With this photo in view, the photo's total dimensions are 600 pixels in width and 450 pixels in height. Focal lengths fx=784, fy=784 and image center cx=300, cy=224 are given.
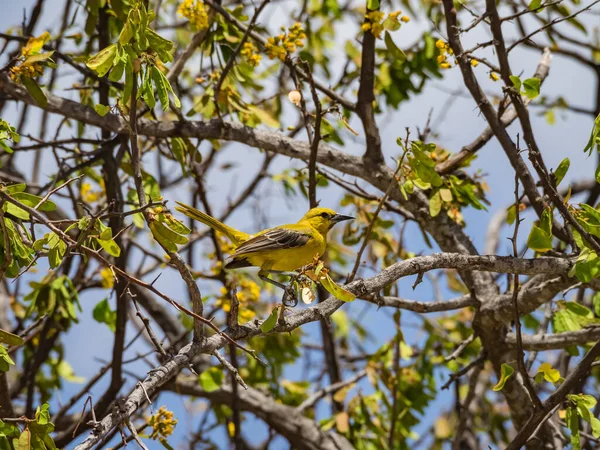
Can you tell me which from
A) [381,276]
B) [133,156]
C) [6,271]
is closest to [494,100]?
[381,276]

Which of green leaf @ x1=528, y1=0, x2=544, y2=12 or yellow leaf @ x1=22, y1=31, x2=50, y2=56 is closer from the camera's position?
yellow leaf @ x1=22, y1=31, x2=50, y2=56

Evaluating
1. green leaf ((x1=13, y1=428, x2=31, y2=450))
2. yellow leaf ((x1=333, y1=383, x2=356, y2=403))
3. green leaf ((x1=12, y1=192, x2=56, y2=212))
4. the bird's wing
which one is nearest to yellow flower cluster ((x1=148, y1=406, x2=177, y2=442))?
green leaf ((x1=13, y1=428, x2=31, y2=450))

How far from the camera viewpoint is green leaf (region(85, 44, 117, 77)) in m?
3.07

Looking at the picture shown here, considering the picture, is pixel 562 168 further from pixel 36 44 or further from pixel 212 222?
pixel 36 44

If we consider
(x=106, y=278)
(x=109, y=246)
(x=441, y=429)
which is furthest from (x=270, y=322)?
(x=441, y=429)

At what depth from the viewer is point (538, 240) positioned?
10.7 ft

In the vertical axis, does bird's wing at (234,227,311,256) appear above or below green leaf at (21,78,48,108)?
below

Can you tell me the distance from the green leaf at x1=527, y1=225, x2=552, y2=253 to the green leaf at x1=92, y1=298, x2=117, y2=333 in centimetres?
295

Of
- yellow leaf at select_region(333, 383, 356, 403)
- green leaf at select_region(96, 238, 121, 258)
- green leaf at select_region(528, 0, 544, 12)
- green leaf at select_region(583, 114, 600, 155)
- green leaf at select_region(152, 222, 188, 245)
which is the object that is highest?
green leaf at select_region(528, 0, 544, 12)

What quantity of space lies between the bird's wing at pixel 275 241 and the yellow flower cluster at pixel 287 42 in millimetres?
1112

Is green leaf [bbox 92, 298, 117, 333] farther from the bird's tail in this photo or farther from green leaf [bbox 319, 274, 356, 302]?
green leaf [bbox 319, 274, 356, 302]

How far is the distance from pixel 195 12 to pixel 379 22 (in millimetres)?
1084

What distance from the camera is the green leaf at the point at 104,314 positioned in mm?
5211

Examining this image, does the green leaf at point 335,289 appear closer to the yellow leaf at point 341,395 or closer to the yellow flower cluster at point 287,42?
the yellow flower cluster at point 287,42
